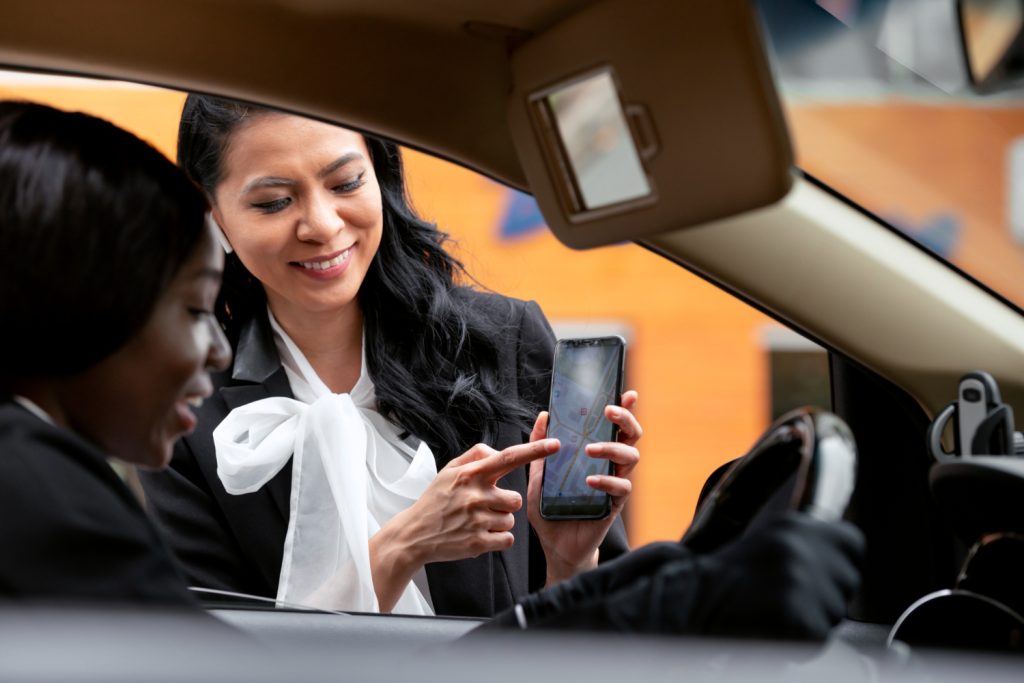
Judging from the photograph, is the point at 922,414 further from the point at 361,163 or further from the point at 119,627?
the point at 119,627

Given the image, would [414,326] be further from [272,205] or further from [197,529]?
[197,529]

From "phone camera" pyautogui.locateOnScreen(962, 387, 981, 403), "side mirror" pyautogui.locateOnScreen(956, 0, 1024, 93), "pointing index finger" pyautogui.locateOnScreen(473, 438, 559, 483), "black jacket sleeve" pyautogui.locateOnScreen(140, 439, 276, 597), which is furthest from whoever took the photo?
"black jacket sleeve" pyautogui.locateOnScreen(140, 439, 276, 597)

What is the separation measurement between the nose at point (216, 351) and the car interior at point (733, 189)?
34 centimetres

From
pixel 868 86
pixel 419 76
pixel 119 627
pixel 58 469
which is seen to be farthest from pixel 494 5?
pixel 868 86

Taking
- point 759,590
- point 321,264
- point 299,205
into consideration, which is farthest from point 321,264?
point 759,590

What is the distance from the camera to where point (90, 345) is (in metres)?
1.14

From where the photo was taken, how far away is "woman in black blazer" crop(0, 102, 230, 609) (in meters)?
1.03

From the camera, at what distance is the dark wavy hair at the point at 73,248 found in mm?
1133

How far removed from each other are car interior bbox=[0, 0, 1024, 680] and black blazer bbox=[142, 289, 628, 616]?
0.15 metres

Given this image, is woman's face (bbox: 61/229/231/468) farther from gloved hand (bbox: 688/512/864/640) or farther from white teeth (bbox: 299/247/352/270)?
white teeth (bbox: 299/247/352/270)

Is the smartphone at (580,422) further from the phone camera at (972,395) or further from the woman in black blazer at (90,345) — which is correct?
the woman in black blazer at (90,345)

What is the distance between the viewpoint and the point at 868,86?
5676 millimetres

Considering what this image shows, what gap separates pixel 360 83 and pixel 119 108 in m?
1.49

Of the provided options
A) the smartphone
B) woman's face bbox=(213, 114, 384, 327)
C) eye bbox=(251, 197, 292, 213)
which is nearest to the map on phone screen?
the smartphone
